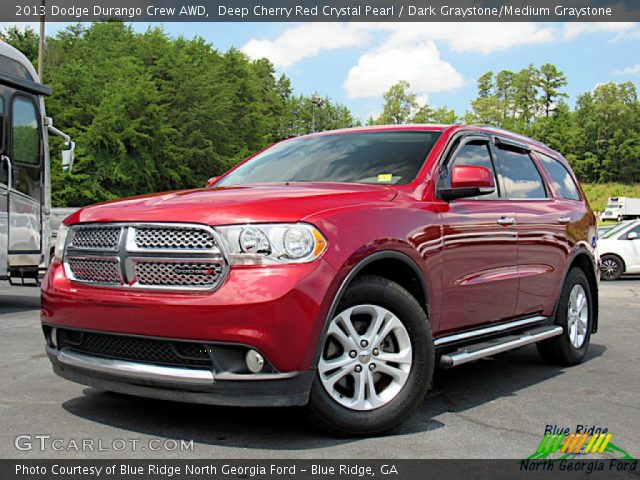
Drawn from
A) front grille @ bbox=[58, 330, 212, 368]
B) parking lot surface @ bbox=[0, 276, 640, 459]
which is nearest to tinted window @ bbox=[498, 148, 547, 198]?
parking lot surface @ bbox=[0, 276, 640, 459]

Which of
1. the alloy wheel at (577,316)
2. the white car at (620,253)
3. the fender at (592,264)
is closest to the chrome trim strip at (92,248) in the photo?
the fender at (592,264)

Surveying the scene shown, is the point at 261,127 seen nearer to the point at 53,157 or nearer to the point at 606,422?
the point at 53,157

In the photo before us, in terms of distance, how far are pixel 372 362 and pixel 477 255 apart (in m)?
1.33

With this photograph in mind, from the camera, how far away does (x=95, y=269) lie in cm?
402

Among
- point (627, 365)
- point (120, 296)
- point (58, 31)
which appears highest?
point (58, 31)

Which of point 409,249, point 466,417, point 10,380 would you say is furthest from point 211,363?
point 10,380

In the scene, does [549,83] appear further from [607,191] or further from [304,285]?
[304,285]

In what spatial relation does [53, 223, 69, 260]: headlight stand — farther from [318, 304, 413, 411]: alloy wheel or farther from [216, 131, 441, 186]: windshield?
[318, 304, 413, 411]: alloy wheel

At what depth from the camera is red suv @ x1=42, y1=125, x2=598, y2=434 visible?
3.59 m

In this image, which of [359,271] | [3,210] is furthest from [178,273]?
[3,210]

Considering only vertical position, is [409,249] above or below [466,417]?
above

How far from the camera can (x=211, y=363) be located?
3.67m
